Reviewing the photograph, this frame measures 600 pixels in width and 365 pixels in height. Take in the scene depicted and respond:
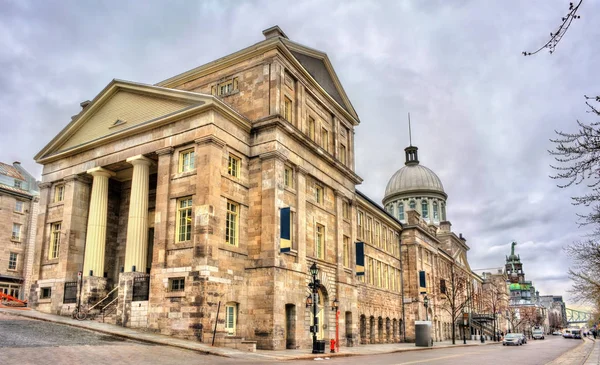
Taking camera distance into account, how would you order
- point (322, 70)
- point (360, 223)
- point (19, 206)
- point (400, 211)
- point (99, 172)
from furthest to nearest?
point (400, 211) → point (19, 206) → point (360, 223) → point (322, 70) → point (99, 172)

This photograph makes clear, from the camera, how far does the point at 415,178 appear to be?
94.0 meters

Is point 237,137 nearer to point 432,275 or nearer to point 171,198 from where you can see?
point 171,198

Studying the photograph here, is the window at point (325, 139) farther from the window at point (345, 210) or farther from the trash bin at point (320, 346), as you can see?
the trash bin at point (320, 346)

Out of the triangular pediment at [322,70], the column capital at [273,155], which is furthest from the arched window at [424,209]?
the column capital at [273,155]

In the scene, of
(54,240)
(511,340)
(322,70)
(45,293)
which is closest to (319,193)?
(322,70)

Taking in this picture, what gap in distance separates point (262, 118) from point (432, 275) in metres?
43.9

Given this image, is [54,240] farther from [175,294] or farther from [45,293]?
[175,294]

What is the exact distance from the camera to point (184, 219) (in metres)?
28.8

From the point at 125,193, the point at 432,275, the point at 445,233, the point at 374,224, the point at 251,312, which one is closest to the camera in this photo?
the point at 251,312

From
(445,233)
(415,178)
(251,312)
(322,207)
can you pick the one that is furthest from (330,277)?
(415,178)

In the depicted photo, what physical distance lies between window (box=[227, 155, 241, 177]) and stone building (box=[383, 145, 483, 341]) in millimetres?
32539

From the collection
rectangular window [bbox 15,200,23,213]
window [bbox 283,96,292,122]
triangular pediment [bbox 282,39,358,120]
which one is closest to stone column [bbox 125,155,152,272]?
window [bbox 283,96,292,122]

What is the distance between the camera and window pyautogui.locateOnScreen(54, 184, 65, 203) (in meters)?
35.4

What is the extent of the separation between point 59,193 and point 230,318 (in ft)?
53.6
